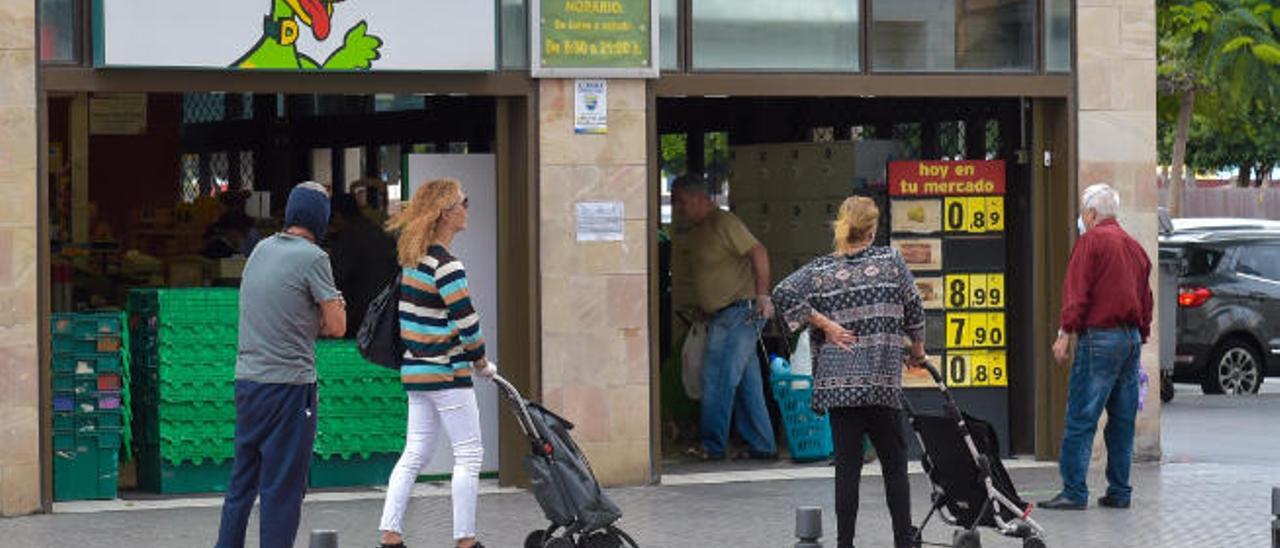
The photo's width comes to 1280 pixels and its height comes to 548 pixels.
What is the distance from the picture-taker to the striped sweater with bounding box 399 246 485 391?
1121cm

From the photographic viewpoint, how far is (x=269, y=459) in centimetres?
1062

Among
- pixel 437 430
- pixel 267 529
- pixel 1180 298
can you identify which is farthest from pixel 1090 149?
pixel 1180 298

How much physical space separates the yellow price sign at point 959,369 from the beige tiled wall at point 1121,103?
925 millimetres

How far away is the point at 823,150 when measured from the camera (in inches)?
669

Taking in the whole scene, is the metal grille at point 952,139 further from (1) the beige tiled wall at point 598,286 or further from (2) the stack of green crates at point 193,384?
(2) the stack of green crates at point 193,384

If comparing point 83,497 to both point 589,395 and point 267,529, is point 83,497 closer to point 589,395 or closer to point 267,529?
point 589,395

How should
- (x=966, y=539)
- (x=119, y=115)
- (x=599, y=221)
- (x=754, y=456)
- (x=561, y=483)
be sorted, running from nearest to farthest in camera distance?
(x=561, y=483) < (x=966, y=539) < (x=599, y=221) < (x=754, y=456) < (x=119, y=115)

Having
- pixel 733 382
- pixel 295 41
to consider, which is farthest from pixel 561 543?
pixel 733 382

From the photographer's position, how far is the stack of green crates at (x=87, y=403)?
46.2 ft

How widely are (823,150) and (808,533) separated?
754 cm

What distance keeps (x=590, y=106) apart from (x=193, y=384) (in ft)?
8.86

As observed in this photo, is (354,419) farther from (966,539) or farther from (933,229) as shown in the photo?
(966,539)

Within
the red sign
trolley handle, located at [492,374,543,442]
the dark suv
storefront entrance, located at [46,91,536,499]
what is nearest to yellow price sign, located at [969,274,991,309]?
the red sign

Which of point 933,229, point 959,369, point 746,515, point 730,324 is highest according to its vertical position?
point 933,229
